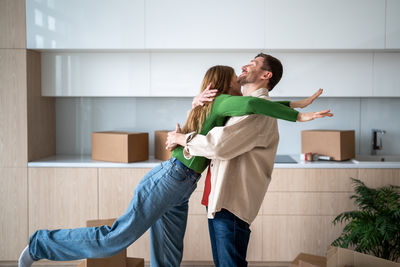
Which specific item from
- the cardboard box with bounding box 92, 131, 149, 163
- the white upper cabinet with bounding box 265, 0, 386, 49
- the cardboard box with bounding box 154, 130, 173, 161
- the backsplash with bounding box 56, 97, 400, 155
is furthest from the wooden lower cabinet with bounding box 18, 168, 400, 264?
the white upper cabinet with bounding box 265, 0, 386, 49

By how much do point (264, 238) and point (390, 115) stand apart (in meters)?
1.69

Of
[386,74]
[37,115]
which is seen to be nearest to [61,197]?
[37,115]

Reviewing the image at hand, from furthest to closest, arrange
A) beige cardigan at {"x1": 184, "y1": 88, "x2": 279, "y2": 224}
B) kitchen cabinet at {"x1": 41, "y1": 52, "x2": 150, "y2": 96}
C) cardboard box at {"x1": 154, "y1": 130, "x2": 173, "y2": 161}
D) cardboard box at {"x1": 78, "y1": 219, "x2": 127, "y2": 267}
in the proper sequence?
kitchen cabinet at {"x1": 41, "y1": 52, "x2": 150, "y2": 96} < cardboard box at {"x1": 154, "y1": 130, "x2": 173, "y2": 161} < cardboard box at {"x1": 78, "y1": 219, "x2": 127, "y2": 267} < beige cardigan at {"x1": 184, "y1": 88, "x2": 279, "y2": 224}

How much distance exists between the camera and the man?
1538mm

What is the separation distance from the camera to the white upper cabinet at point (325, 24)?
115 inches

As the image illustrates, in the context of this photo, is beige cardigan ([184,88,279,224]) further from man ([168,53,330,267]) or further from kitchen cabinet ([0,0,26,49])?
kitchen cabinet ([0,0,26,49])

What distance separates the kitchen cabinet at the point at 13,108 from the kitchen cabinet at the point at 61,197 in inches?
7.4

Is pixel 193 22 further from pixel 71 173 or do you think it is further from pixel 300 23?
pixel 71 173

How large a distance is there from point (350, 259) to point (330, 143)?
162cm

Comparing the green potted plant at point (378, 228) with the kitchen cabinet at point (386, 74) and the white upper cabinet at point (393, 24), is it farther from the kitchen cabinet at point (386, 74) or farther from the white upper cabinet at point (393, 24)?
the white upper cabinet at point (393, 24)

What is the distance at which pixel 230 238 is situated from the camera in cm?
158

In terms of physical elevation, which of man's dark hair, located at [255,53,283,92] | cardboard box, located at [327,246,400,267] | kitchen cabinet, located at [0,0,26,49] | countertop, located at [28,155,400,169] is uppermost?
kitchen cabinet, located at [0,0,26,49]

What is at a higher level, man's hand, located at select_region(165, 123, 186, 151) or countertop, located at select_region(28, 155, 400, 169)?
man's hand, located at select_region(165, 123, 186, 151)

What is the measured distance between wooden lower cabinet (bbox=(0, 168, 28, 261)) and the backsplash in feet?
2.09
